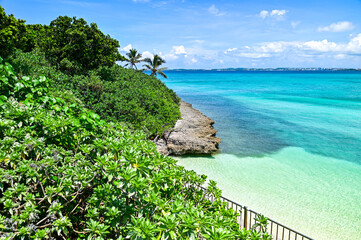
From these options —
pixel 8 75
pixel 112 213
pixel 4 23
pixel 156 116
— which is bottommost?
pixel 156 116

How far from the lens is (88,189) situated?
3.65 meters

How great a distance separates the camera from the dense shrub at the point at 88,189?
2699 millimetres

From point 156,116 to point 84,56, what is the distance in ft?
23.1

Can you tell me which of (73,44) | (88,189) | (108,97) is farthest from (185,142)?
(88,189)

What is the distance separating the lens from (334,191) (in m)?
11.4

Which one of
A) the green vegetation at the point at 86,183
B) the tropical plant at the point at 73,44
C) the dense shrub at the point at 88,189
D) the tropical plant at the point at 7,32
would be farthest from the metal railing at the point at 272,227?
the tropical plant at the point at 73,44

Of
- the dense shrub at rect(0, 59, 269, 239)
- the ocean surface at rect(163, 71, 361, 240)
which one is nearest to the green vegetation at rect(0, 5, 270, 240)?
the dense shrub at rect(0, 59, 269, 239)

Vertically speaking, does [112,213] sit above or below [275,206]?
above

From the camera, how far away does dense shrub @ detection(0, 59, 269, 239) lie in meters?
2.70

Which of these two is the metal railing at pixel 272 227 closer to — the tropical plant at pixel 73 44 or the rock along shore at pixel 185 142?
the rock along shore at pixel 185 142

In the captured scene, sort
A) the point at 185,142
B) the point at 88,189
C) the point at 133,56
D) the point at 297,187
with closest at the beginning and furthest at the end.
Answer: the point at 88,189
the point at 297,187
the point at 185,142
the point at 133,56

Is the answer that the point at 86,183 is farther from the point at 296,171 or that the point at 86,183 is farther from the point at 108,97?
the point at 296,171

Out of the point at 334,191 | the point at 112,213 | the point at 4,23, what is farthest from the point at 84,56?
the point at 334,191

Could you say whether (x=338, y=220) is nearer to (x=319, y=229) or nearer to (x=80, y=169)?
(x=319, y=229)
